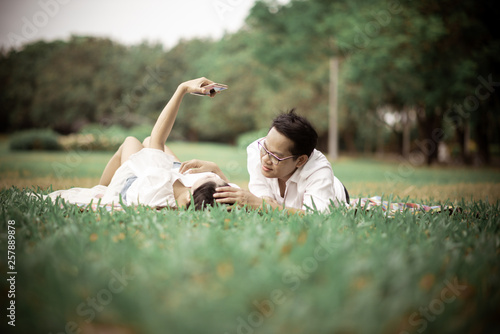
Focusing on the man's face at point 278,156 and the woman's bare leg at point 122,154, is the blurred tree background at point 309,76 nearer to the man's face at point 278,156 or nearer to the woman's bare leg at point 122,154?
the man's face at point 278,156

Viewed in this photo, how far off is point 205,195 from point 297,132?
0.96m

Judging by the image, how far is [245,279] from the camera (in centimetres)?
163

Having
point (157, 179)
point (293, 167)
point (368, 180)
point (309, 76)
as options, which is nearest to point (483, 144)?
point (309, 76)

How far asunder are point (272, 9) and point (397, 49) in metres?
9.04

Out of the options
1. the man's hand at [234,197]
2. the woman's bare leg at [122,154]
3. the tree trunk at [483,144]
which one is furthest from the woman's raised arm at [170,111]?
the tree trunk at [483,144]

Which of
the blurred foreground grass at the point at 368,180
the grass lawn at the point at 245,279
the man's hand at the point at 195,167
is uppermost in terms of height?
the man's hand at the point at 195,167

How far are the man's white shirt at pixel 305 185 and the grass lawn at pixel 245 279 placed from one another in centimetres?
78

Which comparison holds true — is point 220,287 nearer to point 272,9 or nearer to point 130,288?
point 130,288

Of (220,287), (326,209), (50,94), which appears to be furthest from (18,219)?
(50,94)

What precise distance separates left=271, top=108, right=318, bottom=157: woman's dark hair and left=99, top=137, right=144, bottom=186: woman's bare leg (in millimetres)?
1590

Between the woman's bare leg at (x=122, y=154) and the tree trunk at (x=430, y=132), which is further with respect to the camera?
the tree trunk at (x=430, y=132)

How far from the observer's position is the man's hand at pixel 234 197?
124 inches

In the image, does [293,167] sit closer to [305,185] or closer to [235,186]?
[305,185]

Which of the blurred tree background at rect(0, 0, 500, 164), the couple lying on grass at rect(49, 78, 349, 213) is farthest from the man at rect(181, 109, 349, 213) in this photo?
the blurred tree background at rect(0, 0, 500, 164)
